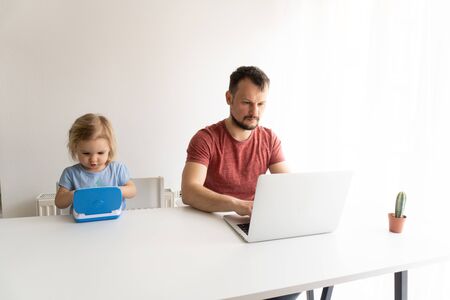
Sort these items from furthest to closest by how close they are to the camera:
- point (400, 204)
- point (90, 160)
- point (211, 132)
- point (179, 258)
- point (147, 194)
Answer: point (147, 194) < point (211, 132) < point (90, 160) < point (400, 204) < point (179, 258)

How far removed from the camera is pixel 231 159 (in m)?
1.53

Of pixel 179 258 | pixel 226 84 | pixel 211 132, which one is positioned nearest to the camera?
→ pixel 179 258

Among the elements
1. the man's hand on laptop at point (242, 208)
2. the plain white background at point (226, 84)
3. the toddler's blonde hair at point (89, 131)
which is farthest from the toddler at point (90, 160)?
the plain white background at point (226, 84)

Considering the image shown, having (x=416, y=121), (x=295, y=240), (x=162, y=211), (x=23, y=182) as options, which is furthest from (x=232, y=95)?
(x=23, y=182)

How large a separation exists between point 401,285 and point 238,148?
85cm

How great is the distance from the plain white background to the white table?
451mm

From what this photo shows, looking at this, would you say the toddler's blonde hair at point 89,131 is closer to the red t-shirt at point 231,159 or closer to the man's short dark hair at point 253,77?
the red t-shirt at point 231,159

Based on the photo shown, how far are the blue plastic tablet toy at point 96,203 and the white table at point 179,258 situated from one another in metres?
0.03

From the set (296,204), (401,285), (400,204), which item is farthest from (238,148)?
(401,285)

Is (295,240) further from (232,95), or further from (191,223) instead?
(232,95)

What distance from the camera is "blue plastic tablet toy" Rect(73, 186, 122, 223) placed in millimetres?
1075

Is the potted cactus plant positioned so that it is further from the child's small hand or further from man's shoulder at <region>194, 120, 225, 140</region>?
the child's small hand

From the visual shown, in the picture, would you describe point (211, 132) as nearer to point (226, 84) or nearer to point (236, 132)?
point (236, 132)

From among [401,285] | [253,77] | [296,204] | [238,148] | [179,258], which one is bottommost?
[401,285]
